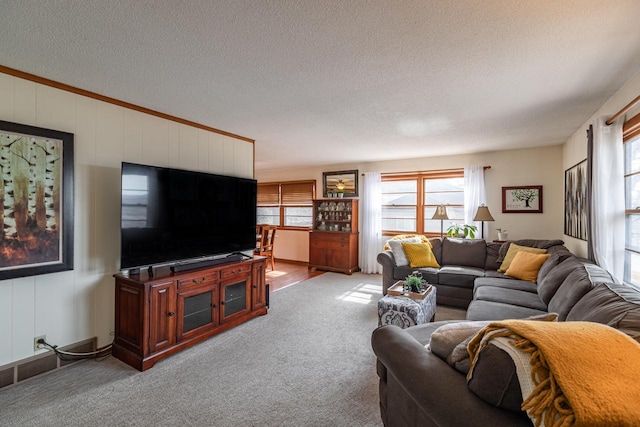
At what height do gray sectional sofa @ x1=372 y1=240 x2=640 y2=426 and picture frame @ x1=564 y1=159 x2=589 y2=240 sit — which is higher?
picture frame @ x1=564 y1=159 x2=589 y2=240

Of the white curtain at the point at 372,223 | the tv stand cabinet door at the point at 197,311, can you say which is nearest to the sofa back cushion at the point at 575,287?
the tv stand cabinet door at the point at 197,311

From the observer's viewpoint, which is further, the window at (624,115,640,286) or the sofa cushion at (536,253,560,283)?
the sofa cushion at (536,253,560,283)

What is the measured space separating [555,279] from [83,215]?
14.1ft

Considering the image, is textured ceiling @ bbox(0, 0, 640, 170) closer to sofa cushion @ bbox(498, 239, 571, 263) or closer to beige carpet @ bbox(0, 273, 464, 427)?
sofa cushion @ bbox(498, 239, 571, 263)

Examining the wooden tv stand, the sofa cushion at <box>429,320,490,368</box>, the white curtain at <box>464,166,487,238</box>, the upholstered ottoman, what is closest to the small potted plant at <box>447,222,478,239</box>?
the white curtain at <box>464,166,487,238</box>

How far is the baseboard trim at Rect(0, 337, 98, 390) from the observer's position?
2.23 m

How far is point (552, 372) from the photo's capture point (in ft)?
2.79

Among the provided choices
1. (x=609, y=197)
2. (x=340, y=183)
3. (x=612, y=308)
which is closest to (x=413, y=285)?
(x=612, y=308)

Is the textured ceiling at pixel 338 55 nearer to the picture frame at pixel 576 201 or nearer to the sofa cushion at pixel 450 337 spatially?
the picture frame at pixel 576 201

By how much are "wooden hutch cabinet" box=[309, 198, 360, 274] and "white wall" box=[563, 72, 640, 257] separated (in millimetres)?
3511

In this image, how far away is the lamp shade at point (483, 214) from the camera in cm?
469

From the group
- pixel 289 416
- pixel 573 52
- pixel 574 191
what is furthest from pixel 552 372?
pixel 574 191

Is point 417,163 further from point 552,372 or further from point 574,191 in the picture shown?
point 552,372

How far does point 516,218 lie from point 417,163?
1.95m
